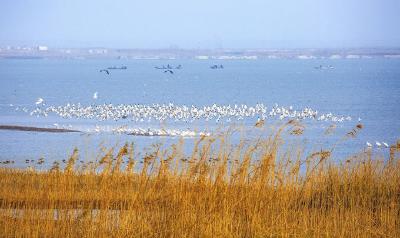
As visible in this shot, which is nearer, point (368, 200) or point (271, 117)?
point (368, 200)

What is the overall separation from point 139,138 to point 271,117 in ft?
55.4

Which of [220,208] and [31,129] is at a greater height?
[220,208]

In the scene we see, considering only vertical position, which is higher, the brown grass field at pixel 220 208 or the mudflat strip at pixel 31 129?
the brown grass field at pixel 220 208

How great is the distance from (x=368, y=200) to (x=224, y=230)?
11.1ft

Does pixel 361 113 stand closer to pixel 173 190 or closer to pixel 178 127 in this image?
pixel 178 127

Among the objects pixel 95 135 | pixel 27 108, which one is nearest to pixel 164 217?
pixel 95 135

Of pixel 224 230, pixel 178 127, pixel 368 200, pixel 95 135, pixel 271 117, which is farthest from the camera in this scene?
pixel 271 117

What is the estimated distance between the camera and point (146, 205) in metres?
11.1

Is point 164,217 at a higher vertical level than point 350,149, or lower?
higher

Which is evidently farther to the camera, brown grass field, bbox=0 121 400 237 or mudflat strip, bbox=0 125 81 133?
mudflat strip, bbox=0 125 81 133

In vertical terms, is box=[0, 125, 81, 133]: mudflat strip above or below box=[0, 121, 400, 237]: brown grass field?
below

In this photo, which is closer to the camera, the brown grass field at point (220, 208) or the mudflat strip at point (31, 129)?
the brown grass field at point (220, 208)

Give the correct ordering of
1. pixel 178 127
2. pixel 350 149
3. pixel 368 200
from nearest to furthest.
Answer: pixel 368 200
pixel 350 149
pixel 178 127

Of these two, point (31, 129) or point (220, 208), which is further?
point (31, 129)
